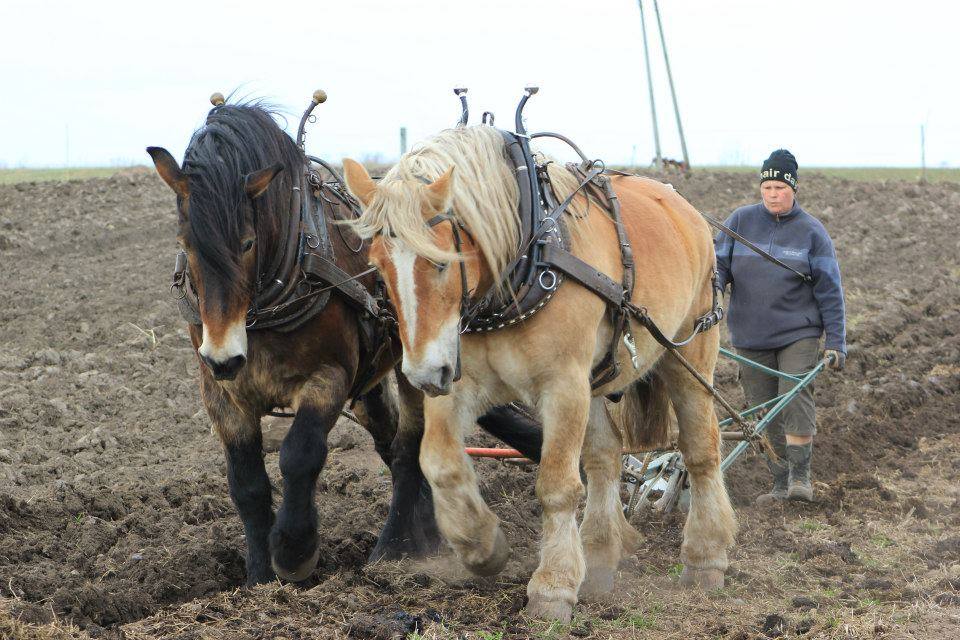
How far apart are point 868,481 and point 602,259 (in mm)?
2821

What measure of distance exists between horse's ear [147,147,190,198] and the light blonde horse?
26.4 inches

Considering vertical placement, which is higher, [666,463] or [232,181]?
[232,181]

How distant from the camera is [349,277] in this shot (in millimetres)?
4273

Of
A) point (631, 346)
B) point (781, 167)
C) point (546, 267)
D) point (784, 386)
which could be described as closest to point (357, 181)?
point (546, 267)

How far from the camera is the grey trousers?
6.08 m

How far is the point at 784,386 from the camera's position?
6.13 m

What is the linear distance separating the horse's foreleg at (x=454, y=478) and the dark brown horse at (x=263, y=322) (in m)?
0.50

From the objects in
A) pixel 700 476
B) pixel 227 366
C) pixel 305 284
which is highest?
pixel 305 284

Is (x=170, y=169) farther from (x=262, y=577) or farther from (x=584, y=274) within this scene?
(x=262, y=577)

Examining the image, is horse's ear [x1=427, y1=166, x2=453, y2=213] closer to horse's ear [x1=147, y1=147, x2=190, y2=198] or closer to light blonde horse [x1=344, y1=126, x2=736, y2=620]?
light blonde horse [x1=344, y1=126, x2=736, y2=620]

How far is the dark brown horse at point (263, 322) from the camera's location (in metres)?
3.78

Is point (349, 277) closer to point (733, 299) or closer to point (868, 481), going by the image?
point (733, 299)

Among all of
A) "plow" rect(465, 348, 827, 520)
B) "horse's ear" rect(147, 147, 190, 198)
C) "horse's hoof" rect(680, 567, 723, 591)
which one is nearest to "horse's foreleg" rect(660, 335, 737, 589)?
"horse's hoof" rect(680, 567, 723, 591)

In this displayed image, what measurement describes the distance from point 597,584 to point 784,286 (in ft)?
7.87
